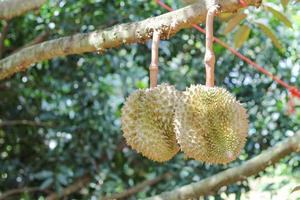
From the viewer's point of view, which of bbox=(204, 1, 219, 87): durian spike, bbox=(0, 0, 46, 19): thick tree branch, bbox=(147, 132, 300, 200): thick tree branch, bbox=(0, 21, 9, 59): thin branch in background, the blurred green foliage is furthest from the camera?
bbox=(0, 21, 9, 59): thin branch in background

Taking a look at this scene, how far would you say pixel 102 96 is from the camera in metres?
2.36

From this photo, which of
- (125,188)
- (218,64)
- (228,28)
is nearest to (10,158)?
(125,188)

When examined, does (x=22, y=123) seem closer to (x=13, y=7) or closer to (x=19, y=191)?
(x=19, y=191)

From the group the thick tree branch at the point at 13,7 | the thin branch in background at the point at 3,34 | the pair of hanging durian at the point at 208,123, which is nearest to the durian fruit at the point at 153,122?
the pair of hanging durian at the point at 208,123

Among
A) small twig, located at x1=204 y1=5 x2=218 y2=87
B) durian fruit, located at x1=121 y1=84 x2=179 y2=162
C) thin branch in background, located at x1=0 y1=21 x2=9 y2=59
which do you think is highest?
small twig, located at x1=204 y1=5 x2=218 y2=87

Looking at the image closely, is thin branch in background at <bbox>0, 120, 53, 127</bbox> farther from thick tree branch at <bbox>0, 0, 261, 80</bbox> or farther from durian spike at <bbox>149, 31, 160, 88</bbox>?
durian spike at <bbox>149, 31, 160, 88</bbox>

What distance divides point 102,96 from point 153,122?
3.98ft

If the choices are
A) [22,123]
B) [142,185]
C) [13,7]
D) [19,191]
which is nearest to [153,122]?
[13,7]

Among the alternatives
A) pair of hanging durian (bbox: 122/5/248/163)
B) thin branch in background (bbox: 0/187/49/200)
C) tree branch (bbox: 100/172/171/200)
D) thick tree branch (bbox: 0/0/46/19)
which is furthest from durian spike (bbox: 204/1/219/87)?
thin branch in background (bbox: 0/187/49/200)

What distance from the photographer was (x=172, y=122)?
1140mm

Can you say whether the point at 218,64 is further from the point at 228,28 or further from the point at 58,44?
the point at 58,44

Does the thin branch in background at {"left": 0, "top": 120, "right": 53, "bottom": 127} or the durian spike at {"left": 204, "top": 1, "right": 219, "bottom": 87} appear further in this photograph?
the thin branch in background at {"left": 0, "top": 120, "right": 53, "bottom": 127}

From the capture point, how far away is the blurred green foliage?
A: 7.23 ft

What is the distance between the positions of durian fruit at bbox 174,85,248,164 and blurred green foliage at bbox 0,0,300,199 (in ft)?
3.47
